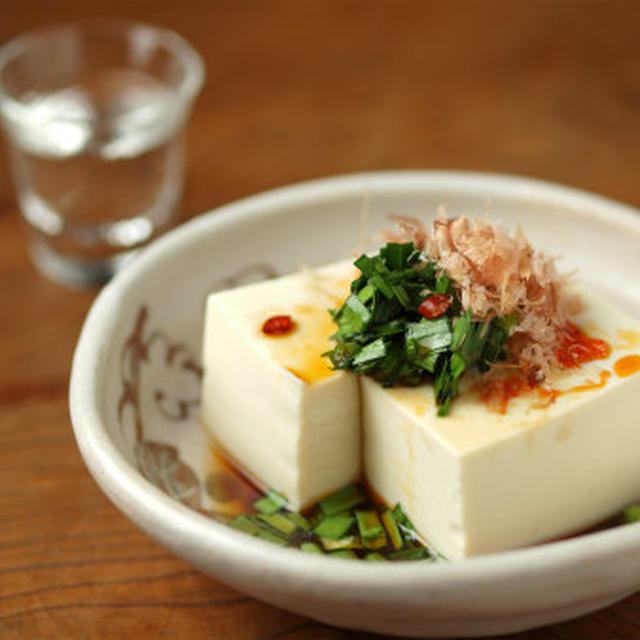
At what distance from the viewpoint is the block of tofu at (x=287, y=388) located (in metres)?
1.95

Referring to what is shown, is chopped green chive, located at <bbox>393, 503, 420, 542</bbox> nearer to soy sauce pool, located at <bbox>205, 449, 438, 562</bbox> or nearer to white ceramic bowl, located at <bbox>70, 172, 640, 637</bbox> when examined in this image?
soy sauce pool, located at <bbox>205, 449, 438, 562</bbox>

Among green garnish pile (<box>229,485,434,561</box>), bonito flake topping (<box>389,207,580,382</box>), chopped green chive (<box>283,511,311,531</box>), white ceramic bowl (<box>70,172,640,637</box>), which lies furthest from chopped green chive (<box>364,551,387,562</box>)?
bonito flake topping (<box>389,207,580,382</box>)

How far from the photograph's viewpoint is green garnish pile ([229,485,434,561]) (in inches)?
76.6

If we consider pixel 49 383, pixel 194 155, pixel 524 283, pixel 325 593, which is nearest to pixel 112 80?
pixel 194 155

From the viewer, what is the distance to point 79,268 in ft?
9.60

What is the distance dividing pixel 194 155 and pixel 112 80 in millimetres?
328

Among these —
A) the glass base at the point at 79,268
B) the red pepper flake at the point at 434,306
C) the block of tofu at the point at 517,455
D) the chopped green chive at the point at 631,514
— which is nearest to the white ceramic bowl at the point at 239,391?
the block of tofu at the point at 517,455

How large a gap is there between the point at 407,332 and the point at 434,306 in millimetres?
64

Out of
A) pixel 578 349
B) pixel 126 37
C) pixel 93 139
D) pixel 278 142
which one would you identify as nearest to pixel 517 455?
pixel 578 349

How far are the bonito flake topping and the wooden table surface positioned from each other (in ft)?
1.52

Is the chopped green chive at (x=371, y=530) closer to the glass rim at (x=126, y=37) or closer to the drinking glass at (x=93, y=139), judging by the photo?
the drinking glass at (x=93, y=139)

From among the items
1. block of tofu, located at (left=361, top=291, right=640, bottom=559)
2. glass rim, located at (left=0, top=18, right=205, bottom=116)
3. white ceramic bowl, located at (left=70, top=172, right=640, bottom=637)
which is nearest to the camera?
white ceramic bowl, located at (left=70, top=172, right=640, bottom=637)

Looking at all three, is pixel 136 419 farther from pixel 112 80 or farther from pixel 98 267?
pixel 112 80

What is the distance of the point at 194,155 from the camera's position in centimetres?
338
